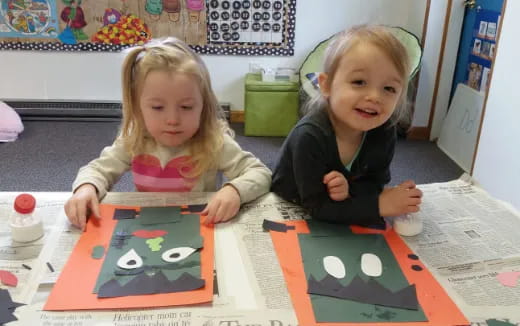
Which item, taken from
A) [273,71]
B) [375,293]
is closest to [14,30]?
[273,71]

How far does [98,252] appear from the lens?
2.41 feet

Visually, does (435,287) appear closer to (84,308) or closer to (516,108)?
(84,308)

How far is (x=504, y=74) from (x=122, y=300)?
190 cm

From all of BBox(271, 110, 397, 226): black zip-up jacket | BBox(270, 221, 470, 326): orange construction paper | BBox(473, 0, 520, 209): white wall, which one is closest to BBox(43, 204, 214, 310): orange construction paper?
BBox(270, 221, 470, 326): orange construction paper

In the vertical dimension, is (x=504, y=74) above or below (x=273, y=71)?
above

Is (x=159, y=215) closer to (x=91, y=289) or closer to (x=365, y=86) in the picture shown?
(x=91, y=289)

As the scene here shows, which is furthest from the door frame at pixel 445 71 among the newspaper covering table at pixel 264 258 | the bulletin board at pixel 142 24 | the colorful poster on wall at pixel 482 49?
the newspaper covering table at pixel 264 258

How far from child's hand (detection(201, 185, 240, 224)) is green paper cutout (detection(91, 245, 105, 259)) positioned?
0.19 m

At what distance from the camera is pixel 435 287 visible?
2.21 feet

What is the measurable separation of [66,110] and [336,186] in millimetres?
2702

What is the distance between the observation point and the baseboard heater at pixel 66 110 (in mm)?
3100

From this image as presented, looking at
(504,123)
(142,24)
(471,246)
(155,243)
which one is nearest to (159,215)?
(155,243)

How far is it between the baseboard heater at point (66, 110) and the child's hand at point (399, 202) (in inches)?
101

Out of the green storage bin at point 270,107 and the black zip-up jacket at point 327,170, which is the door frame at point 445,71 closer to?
the green storage bin at point 270,107
